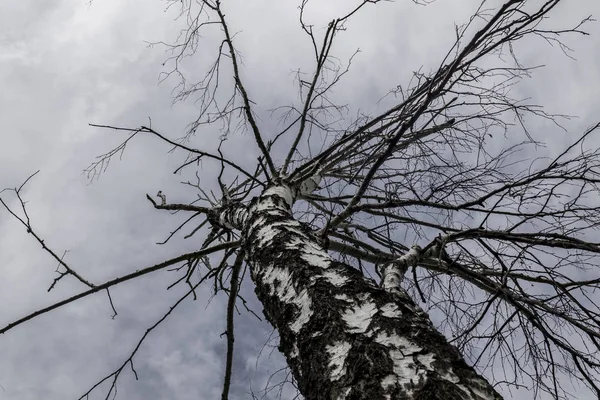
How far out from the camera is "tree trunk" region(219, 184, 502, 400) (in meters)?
0.98

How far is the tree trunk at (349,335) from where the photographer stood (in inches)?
38.6

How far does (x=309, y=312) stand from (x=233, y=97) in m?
2.33

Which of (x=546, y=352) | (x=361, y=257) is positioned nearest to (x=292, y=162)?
(x=361, y=257)

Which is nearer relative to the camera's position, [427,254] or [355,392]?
[355,392]

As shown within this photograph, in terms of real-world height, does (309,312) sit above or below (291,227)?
below

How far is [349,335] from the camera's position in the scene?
116 centimetres

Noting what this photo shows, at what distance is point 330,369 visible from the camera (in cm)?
111

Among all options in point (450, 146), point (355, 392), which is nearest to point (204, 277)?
point (450, 146)

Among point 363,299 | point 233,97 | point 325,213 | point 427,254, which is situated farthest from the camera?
point 325,213

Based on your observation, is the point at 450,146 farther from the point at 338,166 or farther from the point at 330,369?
the point at 330,369

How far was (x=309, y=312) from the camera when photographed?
133 centimetres

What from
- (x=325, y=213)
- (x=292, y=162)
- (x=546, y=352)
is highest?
(x=292, y=162)

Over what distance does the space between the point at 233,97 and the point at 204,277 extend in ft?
4.16

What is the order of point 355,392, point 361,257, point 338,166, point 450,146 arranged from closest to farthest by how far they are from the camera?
point 355,392, point 361,257, point 450,146, point 338,166
